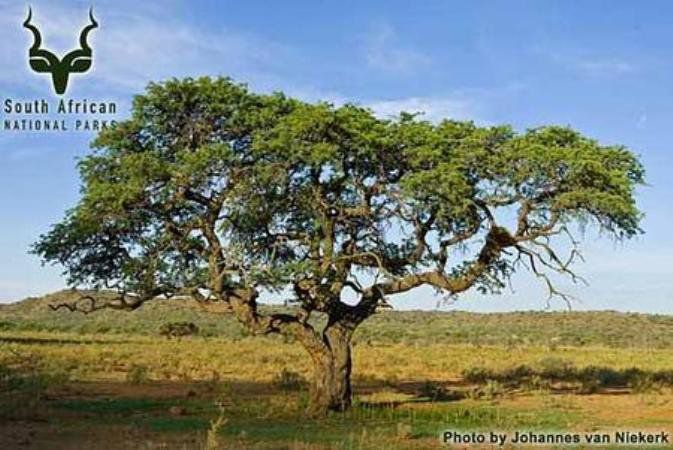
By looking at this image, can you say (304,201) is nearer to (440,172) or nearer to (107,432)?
(440,172)

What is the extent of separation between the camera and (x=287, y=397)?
25953 millimetres

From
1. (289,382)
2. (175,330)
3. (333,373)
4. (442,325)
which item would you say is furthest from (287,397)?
(442,325)

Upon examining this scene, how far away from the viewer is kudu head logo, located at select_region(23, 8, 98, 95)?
21375 millimetres

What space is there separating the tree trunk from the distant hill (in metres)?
27.5

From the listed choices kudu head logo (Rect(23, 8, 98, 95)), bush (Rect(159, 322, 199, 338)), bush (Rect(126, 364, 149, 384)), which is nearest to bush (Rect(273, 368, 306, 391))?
A: bush (Rect(126, 364, 149, 384))

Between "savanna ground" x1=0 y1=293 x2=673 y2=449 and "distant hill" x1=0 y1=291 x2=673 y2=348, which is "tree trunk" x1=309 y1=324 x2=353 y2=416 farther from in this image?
"distant hill" x1=0 y1=291 x2=673 y2=348

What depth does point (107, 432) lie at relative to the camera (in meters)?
18.9

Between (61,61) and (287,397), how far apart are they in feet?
35.6

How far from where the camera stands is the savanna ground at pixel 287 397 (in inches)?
721

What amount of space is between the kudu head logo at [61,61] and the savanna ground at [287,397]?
7.80 m

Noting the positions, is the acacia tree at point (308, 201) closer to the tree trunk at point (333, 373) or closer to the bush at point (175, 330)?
the tree trunk at point (333, 373)

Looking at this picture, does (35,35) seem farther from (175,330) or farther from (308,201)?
(175,330)

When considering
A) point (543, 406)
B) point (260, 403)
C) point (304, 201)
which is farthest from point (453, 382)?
point (304, 201)

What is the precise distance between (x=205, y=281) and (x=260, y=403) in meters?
4.30
